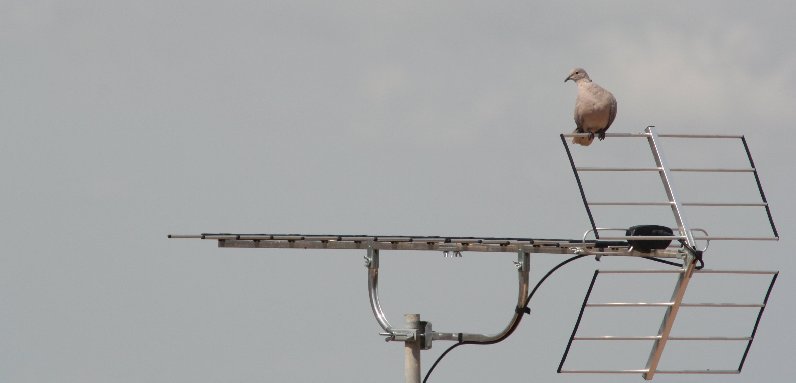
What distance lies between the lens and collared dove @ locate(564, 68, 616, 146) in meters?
20.5

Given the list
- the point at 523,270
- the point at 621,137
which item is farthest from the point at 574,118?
the point at 523,270

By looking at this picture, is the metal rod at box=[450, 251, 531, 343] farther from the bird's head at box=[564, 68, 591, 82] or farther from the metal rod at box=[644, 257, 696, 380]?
the bird's head at box=[564, 68, 591, 82]

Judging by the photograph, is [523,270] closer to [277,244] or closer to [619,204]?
[619,204]

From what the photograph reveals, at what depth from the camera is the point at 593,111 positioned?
68.0 feet

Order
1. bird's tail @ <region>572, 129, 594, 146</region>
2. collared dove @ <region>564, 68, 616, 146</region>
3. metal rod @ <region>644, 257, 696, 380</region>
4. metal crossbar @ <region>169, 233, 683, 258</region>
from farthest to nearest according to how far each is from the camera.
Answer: collared dove @ <region>564, 68, 616, 146</region>, bird's tail @ <region>572, 129, 594, 146</region>, metal rod @ <region>644, 257, 696, 380</region>, metal crossbar @ <region>169, 233, 683, 258</region>

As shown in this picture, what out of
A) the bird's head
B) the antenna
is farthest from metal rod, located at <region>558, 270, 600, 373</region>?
the bird's head

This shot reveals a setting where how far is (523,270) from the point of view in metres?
16.2

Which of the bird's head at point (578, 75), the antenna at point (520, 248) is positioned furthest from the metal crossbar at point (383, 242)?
the bird's head at point (578, 75)

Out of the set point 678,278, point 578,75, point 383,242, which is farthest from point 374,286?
point 578,75

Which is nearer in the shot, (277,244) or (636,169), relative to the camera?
(277,244)

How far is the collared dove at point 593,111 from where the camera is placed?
809 inches

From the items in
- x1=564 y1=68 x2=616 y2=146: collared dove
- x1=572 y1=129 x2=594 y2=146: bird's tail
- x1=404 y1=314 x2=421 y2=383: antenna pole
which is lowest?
x1=404 y1=314 x2=421 y2=383: antenna pole

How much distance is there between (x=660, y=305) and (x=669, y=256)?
624 millimetres

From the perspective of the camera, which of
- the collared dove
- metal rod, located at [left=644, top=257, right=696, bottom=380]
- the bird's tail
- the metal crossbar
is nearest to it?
the metal crossbar
